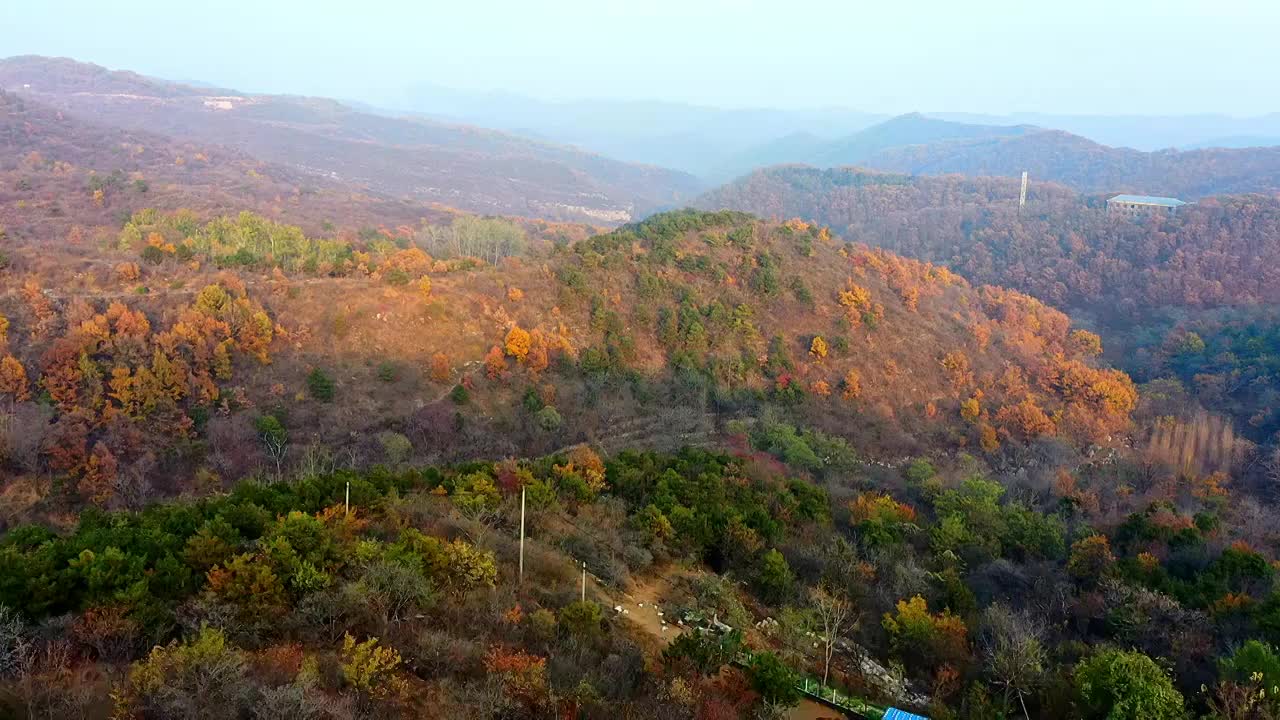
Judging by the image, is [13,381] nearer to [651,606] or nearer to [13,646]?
[13,646]

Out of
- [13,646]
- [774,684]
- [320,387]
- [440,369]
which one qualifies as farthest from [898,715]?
[320,387]

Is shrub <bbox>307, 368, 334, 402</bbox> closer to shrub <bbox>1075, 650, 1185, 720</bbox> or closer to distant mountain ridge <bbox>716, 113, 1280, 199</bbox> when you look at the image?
shrub <bbox>1075, 650, 1185, 720</bbox>

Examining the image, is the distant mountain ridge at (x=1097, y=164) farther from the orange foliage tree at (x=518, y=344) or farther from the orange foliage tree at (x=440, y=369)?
the orange foliage tree at (x=440, y=369)

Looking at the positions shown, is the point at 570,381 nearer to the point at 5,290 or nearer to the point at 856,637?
the point at 856,637

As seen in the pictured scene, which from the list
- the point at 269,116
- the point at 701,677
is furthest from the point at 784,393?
the point at 269,116

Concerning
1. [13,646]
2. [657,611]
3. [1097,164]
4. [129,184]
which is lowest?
[657,611]

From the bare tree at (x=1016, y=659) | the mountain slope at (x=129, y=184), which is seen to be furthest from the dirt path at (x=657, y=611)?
the mountain slope at (x=129, y=184)
